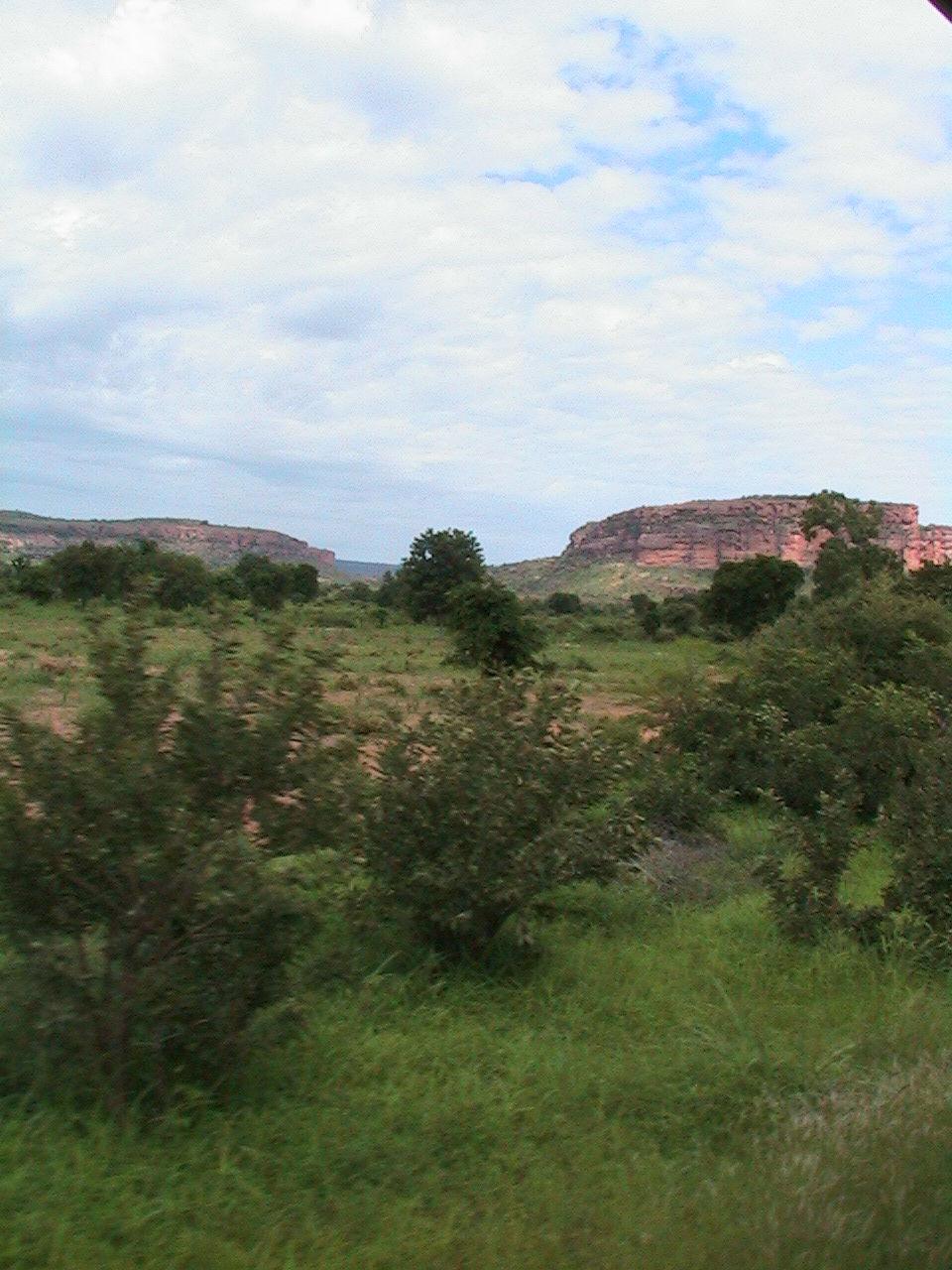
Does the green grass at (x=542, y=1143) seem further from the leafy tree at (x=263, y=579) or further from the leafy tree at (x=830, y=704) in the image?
the leafy tree at (x=263, y=579)

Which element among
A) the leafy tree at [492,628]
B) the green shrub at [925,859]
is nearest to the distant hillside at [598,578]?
the leafy tree at [492,628]

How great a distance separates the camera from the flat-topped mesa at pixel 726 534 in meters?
112

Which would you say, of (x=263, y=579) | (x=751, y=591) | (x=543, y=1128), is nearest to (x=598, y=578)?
(x=263, y=579)

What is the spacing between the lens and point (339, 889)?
296 inches

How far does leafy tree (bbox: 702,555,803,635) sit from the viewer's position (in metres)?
45.6

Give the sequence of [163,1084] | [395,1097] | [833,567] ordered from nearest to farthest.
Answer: [163,1084] → [395,1097] → [833,567]

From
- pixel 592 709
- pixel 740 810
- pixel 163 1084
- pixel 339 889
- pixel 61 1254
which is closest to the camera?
pixel 61 1254

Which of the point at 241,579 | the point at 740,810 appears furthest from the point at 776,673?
the point at 241,579

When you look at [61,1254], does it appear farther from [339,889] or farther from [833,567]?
[833,567]

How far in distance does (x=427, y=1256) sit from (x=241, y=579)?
52.5 metres

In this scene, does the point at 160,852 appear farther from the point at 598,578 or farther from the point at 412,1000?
the point at 598,578

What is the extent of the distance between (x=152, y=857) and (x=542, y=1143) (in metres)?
1.79

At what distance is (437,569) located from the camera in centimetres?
4834

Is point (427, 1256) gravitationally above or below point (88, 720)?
below
